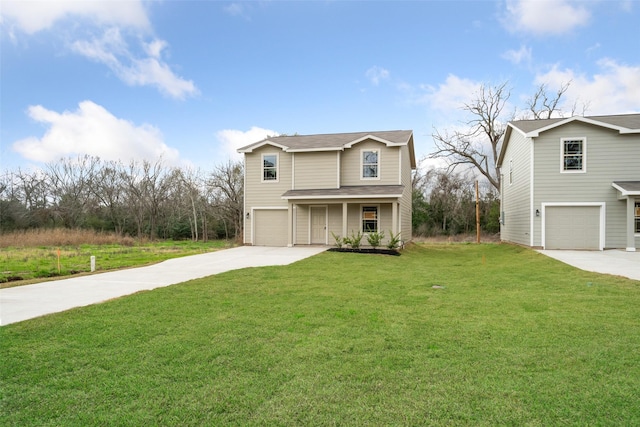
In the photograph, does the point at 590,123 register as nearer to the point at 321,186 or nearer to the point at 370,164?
the point at 370,164

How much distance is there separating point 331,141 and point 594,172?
11433 millimetres

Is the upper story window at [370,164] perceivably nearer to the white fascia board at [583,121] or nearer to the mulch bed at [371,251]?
the mulch bed at [371,251]

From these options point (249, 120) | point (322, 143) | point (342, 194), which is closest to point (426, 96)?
point (322, 143)

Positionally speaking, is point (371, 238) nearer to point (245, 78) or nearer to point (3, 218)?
point (245, 78)

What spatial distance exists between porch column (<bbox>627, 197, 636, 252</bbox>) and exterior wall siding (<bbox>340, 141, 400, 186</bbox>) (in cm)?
894

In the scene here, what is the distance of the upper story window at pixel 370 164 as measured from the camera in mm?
17688

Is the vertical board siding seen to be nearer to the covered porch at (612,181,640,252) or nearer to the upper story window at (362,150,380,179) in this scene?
the covered porch at (612,181,640,252)

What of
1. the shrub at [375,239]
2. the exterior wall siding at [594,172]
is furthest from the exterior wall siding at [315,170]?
the exterior wall siding at [594,172]

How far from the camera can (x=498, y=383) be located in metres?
3.10

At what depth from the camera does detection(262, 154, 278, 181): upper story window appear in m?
18.7

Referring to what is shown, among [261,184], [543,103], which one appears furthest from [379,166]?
[543,103]

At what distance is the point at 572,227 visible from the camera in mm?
14852

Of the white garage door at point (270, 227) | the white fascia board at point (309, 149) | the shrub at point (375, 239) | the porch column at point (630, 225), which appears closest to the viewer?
the porch column at point (630, 225)

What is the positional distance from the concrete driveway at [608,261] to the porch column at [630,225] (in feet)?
1.70
